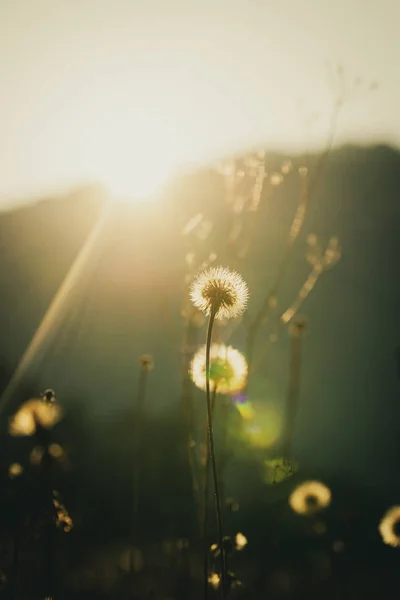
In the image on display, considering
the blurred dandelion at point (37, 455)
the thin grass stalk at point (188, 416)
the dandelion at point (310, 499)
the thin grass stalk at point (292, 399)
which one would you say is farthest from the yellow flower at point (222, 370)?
the dandelion at point (310, 499)

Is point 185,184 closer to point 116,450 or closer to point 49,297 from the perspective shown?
point 116,450

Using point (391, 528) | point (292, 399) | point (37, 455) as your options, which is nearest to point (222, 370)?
point (292, 399)

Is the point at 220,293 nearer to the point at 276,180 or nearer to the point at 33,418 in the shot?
the point at 276,180

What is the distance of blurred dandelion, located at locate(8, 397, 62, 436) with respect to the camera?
3992 millimetres

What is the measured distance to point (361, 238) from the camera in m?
23.7

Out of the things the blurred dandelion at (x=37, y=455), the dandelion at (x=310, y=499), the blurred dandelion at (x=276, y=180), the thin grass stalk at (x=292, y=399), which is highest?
the blurred dandelion at (x=276, y=180)

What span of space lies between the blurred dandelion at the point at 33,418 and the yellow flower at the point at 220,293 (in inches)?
56.3

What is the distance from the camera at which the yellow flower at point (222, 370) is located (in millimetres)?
3658

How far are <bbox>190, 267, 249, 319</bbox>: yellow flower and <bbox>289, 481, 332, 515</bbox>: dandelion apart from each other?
2.48 meters

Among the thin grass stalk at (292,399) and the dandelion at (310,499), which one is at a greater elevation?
the thin grass stalk at (292,399)

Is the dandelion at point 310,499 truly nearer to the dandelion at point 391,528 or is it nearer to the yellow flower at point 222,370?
the dandelion at point 391,528

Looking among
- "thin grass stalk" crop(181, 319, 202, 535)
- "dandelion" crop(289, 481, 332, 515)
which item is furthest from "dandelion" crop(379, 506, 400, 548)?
"thin grass stalk" crop(181, 319, 202, 535)

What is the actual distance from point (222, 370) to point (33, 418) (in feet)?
5.12

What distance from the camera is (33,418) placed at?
4.10m
